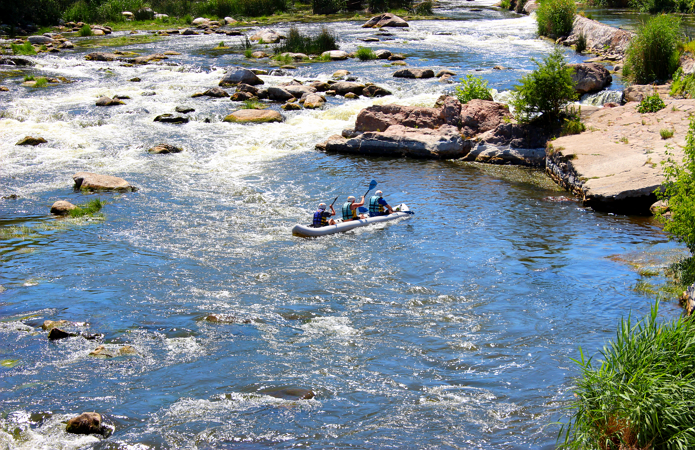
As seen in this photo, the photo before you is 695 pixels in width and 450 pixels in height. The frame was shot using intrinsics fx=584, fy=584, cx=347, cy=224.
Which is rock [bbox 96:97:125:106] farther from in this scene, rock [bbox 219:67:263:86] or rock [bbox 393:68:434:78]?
rock [bbox 393:68:434:78]

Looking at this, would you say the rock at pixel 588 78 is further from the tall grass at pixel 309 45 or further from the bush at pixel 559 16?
the tall grass at pixel 309 45

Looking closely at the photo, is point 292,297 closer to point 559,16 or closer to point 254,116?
point 254,116

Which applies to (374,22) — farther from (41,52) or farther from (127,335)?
(127,335)

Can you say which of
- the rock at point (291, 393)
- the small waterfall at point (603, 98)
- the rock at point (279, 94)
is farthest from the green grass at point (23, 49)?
the rock at point (291, 393)

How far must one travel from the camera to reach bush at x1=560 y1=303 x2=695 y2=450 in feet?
16.0

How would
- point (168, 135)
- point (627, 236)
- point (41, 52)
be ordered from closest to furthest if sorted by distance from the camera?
point (627, 236), point (168, 135), point (41, 52)

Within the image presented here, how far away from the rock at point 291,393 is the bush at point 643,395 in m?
2.95

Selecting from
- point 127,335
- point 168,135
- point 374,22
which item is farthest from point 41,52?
point 127,335

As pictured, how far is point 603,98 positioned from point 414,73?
870cm

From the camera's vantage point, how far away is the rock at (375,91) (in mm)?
23594

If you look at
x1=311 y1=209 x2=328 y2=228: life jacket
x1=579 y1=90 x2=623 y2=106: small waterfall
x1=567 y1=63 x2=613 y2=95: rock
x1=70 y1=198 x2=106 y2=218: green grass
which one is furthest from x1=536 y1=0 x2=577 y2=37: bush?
x1=70 y1=198 x2=106 y2=218: green grass

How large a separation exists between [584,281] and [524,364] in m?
3.07

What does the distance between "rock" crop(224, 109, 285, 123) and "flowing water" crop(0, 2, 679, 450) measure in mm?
1750

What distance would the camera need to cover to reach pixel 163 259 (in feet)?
36.6
